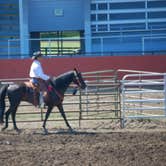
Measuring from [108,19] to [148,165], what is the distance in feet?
80.5

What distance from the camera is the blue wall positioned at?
34938 millimetres

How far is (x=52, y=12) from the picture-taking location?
115 feet

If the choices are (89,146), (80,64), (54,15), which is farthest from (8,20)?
(89,146)

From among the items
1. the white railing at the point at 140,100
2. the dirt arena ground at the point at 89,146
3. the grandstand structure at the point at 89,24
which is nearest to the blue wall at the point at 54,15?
the grandstand structure at the point at 89,24

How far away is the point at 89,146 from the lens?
12719 millimetres

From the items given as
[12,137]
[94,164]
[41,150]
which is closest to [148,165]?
[94,164]

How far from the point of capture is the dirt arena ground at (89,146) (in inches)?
425

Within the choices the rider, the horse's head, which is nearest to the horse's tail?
the rider

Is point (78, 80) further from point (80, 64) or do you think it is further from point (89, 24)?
point (89, 24)

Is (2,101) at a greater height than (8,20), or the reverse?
(8,20)

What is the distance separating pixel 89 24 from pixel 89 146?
70.3 ft

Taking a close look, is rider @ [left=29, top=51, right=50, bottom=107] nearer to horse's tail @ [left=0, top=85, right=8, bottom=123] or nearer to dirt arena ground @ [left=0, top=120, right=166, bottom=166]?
horse's tail @ [left=0, top=85, right=8, bottom=123]

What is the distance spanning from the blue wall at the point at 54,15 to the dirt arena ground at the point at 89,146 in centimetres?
1869

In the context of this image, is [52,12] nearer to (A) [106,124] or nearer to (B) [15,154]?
(A) [106,124]
